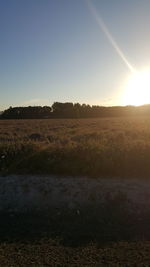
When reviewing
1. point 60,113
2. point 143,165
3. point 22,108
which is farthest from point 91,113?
point 143,165

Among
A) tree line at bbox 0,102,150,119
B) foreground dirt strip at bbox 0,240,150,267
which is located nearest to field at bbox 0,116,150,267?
foreground dirt strip at bbox 0,240,150,267

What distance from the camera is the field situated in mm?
7121

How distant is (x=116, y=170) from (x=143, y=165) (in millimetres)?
887

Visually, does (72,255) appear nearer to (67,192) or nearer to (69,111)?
(67,192)

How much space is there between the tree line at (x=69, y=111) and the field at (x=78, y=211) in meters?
78.7

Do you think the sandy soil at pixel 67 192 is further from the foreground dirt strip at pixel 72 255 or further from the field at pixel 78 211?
the foreground dirt strip at pixel 72 255

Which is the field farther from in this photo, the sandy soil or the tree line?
the tree line

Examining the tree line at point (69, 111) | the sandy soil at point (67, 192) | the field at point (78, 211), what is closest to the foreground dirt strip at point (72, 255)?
the field at point (78, 211)

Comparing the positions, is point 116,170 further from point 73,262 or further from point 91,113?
point 91,113

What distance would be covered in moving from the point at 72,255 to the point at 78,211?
2585 millimetres

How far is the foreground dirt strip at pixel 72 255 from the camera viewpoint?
264 inches

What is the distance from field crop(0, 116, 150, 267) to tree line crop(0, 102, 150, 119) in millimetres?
78710

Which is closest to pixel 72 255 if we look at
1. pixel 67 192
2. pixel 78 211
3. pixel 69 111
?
pixel 78 211

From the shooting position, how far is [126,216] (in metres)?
9.30
